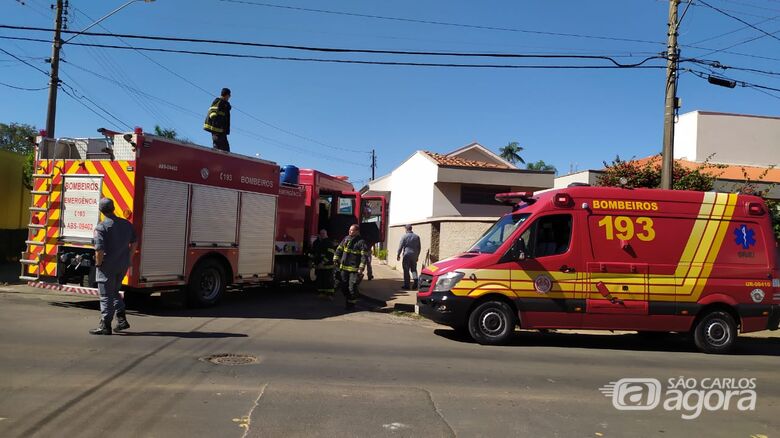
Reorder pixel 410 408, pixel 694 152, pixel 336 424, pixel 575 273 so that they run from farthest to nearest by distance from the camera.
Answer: pixel 694 152 < pixel 575 273 < pixel 410 408 < pixel 336 424

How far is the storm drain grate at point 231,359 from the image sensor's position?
6.45m

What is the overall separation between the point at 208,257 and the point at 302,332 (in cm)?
315

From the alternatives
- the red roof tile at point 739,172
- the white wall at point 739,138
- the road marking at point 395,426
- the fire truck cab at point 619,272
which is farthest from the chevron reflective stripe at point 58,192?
the white wall at point 739,138

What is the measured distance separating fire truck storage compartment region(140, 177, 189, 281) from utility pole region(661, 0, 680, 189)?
402 inches

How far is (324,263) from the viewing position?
511 inches

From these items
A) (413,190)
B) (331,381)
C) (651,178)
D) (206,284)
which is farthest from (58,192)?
(413,190)

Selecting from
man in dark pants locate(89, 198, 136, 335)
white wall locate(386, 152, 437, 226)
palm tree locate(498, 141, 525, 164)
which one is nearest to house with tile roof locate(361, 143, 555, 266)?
white wall locate(386, 152, 437, 226)

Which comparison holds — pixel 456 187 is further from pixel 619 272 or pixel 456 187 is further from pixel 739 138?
pixel 619 272

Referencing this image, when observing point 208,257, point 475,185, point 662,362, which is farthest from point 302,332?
point 475,185

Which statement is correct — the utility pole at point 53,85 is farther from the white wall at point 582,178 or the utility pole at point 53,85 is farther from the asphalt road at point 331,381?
the white wall at point 582,178

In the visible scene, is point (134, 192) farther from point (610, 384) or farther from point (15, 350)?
point (610, 384)

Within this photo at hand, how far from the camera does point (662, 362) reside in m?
7.88

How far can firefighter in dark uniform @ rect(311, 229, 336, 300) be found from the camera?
12.9 metres

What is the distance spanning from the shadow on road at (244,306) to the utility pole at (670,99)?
716 centimetres
